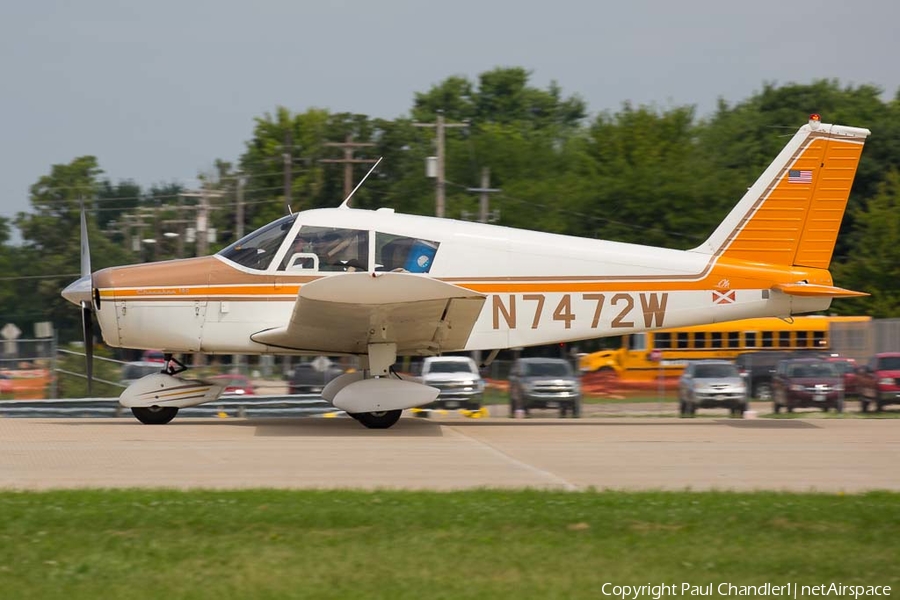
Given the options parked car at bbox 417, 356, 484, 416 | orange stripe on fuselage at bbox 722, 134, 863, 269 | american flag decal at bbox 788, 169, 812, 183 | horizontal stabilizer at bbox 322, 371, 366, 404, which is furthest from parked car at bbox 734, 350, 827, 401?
horizontal stabilizer at bbox 322, 371, 366, 404

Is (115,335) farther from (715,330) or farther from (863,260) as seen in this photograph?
(863,260)

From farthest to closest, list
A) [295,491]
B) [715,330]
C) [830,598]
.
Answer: [715,330] → [295,491] → [830,598]

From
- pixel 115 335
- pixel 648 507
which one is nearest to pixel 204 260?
pixel 115 335

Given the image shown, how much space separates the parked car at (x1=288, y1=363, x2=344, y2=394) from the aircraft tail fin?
1059 centimetres

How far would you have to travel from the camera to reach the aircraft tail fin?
518 inches

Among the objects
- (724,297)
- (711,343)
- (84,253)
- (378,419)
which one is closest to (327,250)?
(378,419)

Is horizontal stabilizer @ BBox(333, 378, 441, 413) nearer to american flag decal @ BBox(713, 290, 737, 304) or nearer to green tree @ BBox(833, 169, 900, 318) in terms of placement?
american flag decal @ BBox(713, 290, 737, 304)

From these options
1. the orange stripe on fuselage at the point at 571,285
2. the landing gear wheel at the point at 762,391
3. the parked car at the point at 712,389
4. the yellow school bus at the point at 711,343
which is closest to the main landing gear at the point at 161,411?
the orange stripe on fuselage at the point at 571,285

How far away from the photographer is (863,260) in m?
43.1

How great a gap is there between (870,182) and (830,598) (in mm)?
50382

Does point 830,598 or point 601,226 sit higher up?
point 601,226

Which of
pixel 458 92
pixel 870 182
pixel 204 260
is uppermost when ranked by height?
pixel 458 92

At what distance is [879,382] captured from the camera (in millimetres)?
20578

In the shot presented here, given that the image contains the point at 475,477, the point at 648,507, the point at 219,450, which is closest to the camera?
the point at 648,507
